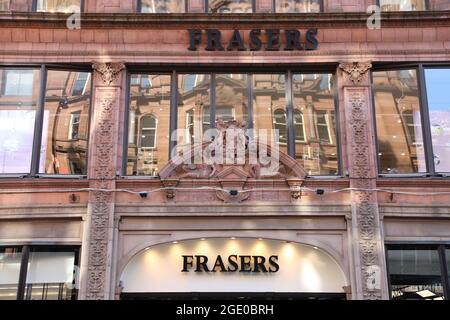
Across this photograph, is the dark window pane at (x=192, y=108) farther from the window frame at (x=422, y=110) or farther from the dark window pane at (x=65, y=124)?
the window frame at (x=422, y=110)

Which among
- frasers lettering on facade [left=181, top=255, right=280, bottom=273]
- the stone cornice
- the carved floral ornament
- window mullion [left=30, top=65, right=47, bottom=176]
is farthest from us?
the stone cornice

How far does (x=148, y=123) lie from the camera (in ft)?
47.3

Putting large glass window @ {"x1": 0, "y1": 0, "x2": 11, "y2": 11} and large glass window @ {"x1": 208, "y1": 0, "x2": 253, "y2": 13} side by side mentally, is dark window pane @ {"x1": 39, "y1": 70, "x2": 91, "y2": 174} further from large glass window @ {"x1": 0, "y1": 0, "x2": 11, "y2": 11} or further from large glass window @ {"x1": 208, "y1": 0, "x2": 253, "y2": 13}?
large glass window @ {"x1": 208, "y1": 0, "x2": 253, "y2": 13}

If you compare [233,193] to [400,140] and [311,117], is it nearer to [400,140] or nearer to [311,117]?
[311,117]

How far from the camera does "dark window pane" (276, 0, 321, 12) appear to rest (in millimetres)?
15234

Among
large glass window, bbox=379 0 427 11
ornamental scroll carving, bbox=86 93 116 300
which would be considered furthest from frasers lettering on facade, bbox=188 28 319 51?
ornamental scroll carving, bbox=86 93 116 300

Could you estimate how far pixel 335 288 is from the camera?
13.2 metres

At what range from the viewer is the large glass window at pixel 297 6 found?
15.2m

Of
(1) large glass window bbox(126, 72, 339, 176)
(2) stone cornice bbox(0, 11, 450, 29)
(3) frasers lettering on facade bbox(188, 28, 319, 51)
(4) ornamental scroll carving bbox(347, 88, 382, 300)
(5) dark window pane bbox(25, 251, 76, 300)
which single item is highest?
(2) stone cornice bbox(0, 11, 450, 29)

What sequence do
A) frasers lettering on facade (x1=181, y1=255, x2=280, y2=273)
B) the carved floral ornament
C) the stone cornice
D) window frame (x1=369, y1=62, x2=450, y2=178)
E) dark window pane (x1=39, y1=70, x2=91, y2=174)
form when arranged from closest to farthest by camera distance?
frasers lettering on facade (x1=181, y1=255, x2=280, y2=273)
the carved floral ornament
window frame (x1=369, y1=62, x2=450, y2=178)
dark window pane (x1=39, y1=70, x2=91, y2=174)
the stone cornice

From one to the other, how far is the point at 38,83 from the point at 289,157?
21.5 feet

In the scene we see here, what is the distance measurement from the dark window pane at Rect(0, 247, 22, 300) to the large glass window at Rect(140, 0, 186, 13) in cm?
698

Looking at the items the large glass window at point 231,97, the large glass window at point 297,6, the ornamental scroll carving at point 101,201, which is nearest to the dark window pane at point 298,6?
the large glass window at point 297,6
